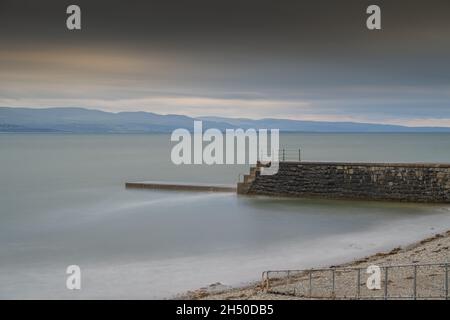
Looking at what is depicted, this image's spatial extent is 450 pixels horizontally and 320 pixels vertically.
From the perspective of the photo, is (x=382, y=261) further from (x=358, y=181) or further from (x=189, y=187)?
(x=189, y=187)

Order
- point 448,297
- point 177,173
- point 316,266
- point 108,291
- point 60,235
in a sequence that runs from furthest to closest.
A: point 177,173, point 60,235, point 316,266, point 108,291, point 448,297

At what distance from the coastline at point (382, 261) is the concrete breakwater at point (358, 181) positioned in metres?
5.81

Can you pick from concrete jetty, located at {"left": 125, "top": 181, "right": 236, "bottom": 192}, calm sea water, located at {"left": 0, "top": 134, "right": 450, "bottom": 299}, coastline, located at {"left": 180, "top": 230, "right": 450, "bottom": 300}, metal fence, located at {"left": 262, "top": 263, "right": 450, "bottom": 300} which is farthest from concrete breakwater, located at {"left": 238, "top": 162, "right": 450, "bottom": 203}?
metal fence, located at {"left": 262, "top": 263, "right": 450, "bottom": 300}

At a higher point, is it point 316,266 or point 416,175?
point 416,175

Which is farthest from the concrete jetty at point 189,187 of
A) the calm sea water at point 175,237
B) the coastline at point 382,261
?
the coastline at point 382,261

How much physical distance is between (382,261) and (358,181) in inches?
Answer: 431

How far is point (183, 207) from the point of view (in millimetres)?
26125

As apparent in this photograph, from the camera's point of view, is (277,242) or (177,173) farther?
(177,173)

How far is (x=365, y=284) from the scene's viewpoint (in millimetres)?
12320

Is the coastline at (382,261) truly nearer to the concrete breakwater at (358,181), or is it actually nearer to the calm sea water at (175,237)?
the calm sea water at (175,237)

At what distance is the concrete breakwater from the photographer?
982 inches

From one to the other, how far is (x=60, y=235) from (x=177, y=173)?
30489 mm
